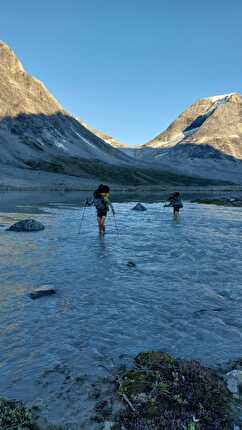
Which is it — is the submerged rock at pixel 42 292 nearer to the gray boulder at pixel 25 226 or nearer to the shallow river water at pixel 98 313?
the shallow river water at pixel 98 313

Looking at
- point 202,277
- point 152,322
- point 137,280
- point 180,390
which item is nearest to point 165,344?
point 152,322

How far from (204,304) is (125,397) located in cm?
564

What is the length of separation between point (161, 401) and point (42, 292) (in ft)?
20.9

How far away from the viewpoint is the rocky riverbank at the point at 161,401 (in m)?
5.56

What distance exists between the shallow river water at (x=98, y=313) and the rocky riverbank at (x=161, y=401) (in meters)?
0.33

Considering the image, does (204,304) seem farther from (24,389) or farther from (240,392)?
(24,389)

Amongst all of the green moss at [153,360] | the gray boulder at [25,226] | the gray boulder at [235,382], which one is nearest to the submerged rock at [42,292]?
the green moss at [153,360]

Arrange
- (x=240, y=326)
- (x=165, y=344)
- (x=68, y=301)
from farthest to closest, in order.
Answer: (x=68, y=301) < (x=240, y=326) < (x=165, y=344)

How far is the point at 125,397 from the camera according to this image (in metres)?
6.11

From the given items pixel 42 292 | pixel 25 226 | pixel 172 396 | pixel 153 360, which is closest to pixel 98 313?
pixel 42 292

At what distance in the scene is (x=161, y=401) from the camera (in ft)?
19.7

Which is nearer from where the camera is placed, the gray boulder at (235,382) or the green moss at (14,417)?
the green moss at (14,417)

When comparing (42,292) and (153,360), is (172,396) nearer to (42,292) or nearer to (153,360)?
(153,360)

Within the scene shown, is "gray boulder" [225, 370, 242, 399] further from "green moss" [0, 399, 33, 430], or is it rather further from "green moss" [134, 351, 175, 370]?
"green moss" [0, 399, 33, 430]
